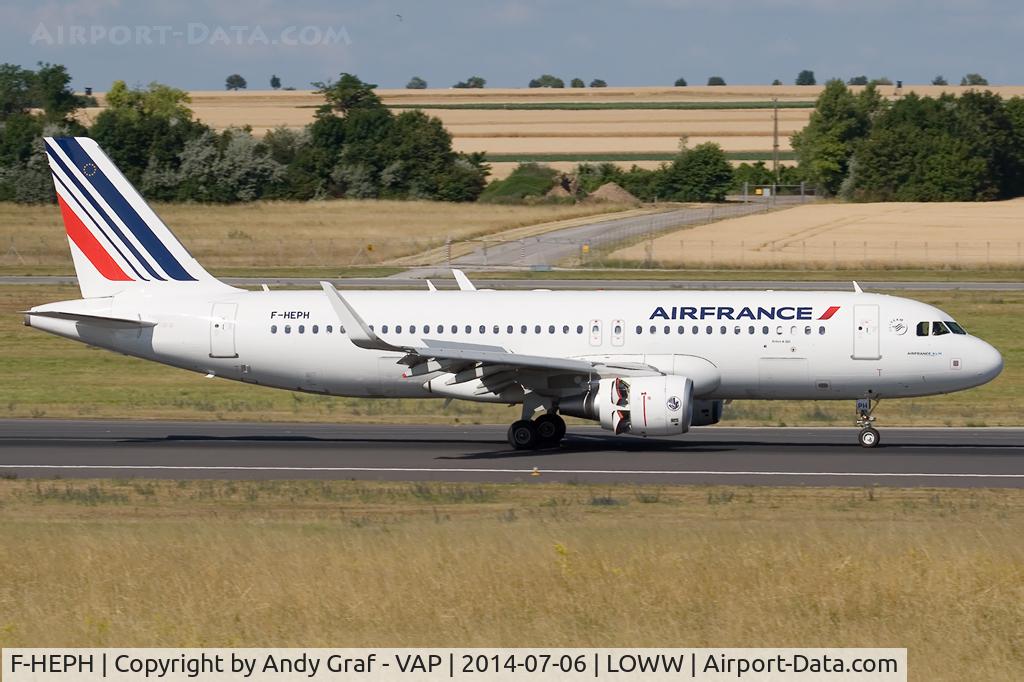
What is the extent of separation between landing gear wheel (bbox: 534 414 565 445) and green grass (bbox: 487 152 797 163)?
12988cm

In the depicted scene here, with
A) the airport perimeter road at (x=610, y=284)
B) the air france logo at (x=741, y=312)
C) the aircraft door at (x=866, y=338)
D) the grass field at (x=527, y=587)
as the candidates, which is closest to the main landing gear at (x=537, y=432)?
the air france logo at (x=741, y=312)

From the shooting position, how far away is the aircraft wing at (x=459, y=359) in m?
30.4

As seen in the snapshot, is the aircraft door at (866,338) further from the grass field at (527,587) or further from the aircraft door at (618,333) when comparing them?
the grass field at (527,587)

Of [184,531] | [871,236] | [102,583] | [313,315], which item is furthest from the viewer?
[871,236]

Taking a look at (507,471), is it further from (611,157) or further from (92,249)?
(611,157)

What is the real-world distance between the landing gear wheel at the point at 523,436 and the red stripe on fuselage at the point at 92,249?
417 inches

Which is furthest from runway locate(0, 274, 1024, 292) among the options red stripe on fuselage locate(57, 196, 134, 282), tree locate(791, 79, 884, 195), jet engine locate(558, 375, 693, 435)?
tree locate(791, 79, 884, 195)

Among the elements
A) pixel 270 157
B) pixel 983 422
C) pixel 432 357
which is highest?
pixel 270 157

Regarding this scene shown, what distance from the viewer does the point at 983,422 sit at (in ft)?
125

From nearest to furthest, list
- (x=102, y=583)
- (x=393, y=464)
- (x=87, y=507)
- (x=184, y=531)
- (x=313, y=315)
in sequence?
1. (x=102, y=583)
2. (x=184, y=531)
3. (x=87, y=507)
4. (x=393, y=464)
5. (x=313, y=315)

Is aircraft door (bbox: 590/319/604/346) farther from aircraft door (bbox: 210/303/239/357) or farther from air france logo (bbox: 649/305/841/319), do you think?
aircraft door (bbox: 210/303/239/357)

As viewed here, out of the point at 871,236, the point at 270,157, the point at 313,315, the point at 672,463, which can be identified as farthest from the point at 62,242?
the point at 672,463

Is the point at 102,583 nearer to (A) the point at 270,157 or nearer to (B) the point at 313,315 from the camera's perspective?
(B) the point at 313,315

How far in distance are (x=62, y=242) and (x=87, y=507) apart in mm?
84397
